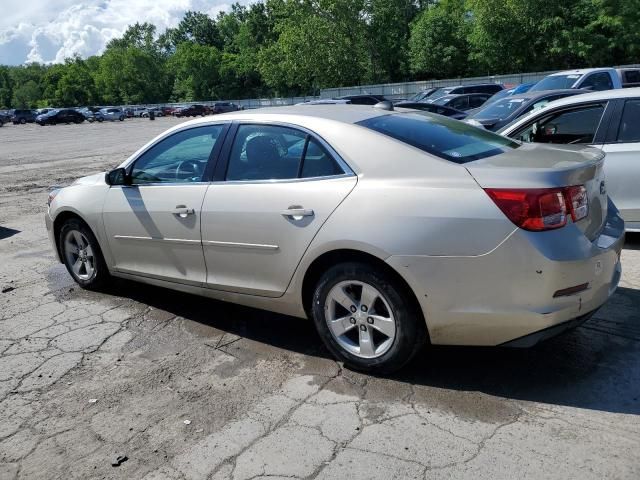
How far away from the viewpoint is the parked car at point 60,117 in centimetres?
5944

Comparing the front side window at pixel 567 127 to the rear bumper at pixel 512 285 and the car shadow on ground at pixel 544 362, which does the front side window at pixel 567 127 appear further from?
the rear bumper at pixel 512 285

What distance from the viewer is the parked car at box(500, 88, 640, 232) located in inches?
229

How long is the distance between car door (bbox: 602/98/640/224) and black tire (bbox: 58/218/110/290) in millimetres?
4891

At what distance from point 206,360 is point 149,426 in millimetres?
843

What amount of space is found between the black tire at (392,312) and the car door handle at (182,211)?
1.18 meters

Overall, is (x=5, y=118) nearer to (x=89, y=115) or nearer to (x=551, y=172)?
(x=89, y=115)

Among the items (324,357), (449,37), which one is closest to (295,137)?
(324,357)

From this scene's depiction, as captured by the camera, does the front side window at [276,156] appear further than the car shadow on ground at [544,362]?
Yes

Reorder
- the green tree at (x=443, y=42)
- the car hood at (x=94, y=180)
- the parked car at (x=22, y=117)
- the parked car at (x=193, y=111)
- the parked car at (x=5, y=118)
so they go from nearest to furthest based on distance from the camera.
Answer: the car hood at (x=94, y=180), the green tree at (x=443, y=42), the parked car at (x=193, y=111), the parked car at (x=5, y=118), the parked car at (x=22, y=117)

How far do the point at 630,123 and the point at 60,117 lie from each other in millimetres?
63476

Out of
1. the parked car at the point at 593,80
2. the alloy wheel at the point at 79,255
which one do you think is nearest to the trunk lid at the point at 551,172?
the alloy wheel at the point at 79,255

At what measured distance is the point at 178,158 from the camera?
4.79 m

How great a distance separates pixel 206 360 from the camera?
13.5 feet

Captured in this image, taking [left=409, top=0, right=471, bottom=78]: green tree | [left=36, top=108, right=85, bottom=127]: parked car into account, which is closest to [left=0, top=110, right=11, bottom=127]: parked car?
[left=36, top=108, right=85, bottom=127]: parked car
